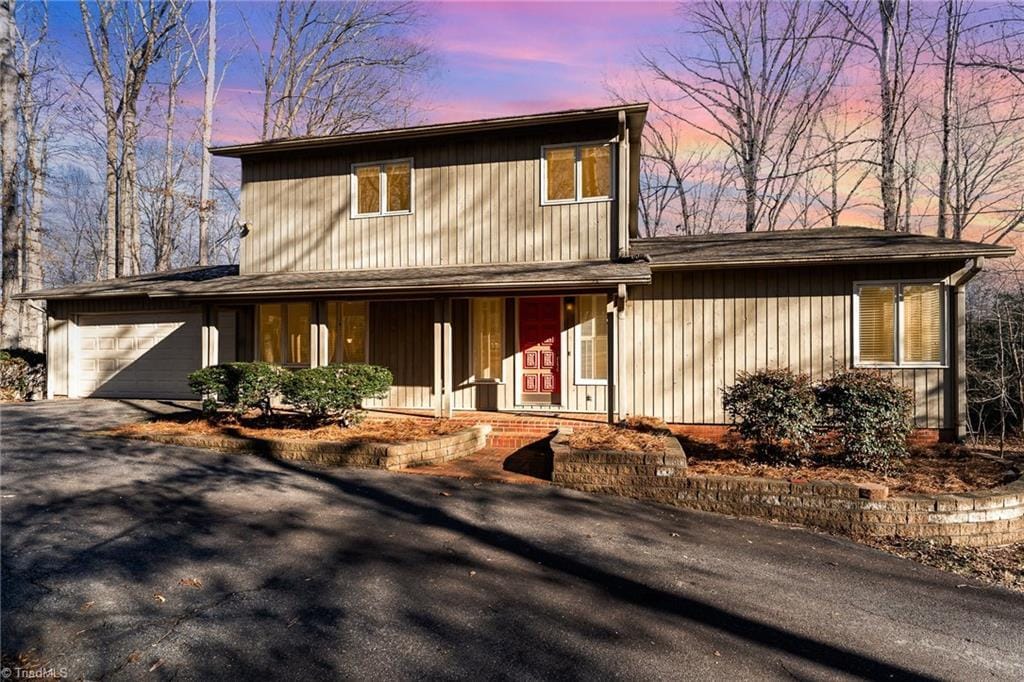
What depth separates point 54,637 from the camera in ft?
11.2

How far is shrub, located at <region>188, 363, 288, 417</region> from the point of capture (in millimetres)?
9656

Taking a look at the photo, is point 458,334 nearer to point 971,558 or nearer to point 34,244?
point 971,558

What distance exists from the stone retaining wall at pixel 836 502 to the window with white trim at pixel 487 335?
511cm

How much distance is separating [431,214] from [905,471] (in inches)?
350

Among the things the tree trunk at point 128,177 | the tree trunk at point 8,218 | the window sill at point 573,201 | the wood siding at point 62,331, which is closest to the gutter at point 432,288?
the window sill at point 573,201

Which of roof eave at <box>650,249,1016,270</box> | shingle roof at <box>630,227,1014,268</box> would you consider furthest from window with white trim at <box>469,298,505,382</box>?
roof eave at <box>650,249,1016,270</box>

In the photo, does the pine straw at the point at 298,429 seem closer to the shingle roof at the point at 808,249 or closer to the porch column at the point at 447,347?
the porch column at the point at 447,347

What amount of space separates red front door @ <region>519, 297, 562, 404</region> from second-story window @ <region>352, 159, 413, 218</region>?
10.5 ft

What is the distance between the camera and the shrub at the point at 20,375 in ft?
48.9

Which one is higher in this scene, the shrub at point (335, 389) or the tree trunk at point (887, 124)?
the tree trunk at point (887, 124)

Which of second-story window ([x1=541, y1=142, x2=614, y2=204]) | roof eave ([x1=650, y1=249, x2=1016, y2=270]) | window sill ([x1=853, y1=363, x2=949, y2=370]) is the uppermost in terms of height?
second-story window ([x1=541, y1=142, x2=614, y2=204])

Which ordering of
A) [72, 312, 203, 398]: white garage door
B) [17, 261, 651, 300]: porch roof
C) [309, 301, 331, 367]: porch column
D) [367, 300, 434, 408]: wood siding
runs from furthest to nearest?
[72, 312, 203, 398]: white garage door
[367, 300, 434, 408]: wood siding
[309, 301, 331, 367]: porch column
[17, 261, 651, 300]: porch roof

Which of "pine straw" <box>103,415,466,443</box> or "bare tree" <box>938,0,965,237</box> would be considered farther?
"bare tree" <box>938,0,965,237</box>

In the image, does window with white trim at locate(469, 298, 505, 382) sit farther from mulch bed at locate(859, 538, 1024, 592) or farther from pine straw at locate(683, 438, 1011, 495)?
mulch bed at locate(859, 538, 1024, 592)
